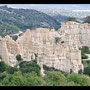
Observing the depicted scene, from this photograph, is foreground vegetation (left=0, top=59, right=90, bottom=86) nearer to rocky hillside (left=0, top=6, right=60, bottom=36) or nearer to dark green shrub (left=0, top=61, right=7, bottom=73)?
dark green shrub (left=0, top=61, right=7, bottom=73)

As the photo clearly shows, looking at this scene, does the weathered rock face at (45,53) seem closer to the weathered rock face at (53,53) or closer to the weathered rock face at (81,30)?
the weathered rock face at (53,53)

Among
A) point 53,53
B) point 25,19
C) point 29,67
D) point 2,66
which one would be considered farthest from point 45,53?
point 25,19

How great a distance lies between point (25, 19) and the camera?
37469mm

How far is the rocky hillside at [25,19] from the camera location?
33.0m

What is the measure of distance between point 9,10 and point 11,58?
27.0m

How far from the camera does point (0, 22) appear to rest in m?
32.2

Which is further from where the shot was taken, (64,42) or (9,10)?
(9,10)

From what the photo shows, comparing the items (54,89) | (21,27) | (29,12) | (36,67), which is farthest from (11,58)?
(29,12)

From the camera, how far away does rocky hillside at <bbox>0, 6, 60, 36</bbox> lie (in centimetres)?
3304

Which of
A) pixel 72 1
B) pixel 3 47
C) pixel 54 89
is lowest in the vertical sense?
pixel 3 47

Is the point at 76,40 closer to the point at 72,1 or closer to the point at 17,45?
the point at 17,45

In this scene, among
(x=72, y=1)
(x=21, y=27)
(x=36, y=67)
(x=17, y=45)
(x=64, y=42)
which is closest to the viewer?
(x=72, y=1)

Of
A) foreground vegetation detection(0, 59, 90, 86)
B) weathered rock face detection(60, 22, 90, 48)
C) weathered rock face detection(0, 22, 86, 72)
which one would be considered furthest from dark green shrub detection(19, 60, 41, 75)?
weathered rock face detection(60, 22, 90, 48)

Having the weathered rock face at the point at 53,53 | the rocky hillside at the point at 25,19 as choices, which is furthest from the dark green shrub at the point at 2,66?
the rocky hillside at the point at 25,19
